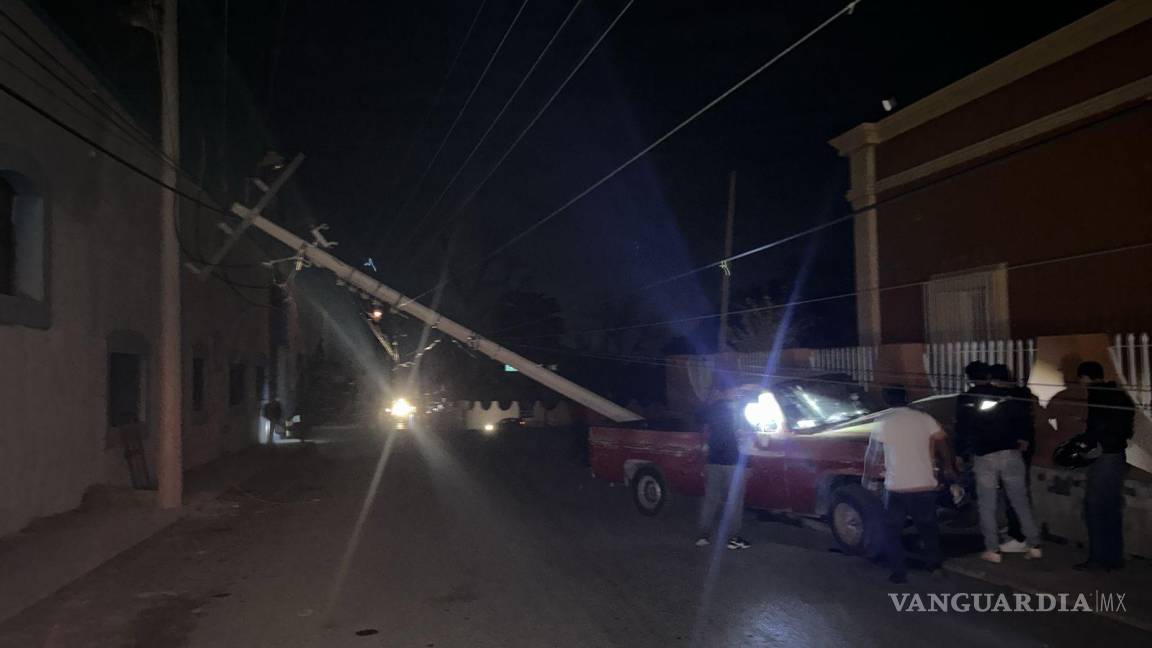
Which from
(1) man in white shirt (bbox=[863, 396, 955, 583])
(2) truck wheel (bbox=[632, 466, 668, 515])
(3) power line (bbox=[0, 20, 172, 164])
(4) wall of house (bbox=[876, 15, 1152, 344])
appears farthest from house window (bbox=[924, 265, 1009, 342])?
(3) power line (bbox=[0, 20, 172, 164])

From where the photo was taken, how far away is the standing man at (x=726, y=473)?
33.4 feet

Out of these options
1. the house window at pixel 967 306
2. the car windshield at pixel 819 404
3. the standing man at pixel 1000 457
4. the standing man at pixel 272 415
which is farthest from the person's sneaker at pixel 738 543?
the standing man at pixel 272 415

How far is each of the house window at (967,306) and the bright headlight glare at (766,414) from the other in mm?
6460

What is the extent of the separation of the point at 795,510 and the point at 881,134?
35.6 ft

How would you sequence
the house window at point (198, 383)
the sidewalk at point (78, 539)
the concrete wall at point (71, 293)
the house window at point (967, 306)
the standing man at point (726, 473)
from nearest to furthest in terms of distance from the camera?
the sidewalk at point (78, 539)
the standing man at point (726, 473)
the concrete wall at point (71, 293)
the house window at point (967, 306)
the house window at point (198, 383)

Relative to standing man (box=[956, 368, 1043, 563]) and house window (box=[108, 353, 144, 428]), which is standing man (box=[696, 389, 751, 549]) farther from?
house window (box=[108, 353, 144, 428])

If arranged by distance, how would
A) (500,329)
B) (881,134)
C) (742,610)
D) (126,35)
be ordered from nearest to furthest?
1. (742,610)
2. (126,35)
3. (881,134)
4. (500,329)

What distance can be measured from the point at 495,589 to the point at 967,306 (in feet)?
37.3

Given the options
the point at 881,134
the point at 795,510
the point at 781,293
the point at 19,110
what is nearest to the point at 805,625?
the point at 795,510

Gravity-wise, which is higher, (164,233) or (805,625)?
(164,233)

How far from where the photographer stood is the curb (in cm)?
655

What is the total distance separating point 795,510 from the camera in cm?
985

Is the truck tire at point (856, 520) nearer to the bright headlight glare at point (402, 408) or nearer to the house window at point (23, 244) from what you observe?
the house window at point (23, 244)

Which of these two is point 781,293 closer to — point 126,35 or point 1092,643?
point 126,35
